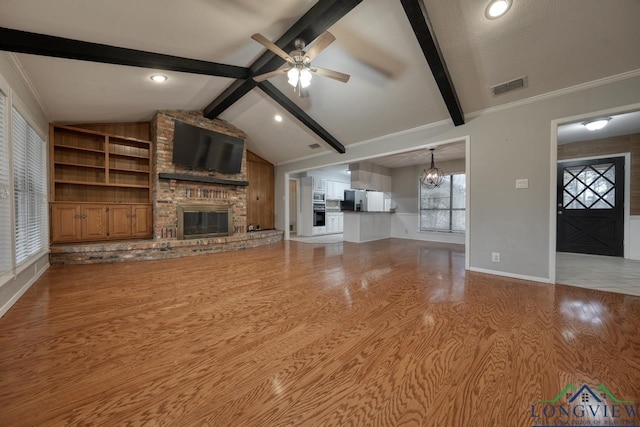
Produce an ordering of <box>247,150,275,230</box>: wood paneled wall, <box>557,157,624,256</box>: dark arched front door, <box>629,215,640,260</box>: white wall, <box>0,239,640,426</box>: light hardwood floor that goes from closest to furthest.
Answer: <box>0,239,640,426</box>: light hardwood floor, <box>629,215,640,260</box>: white wall, <box>557,157,624,256</box>: dark arched front door, <box>247,150,275,230</box>: wood paneled wall

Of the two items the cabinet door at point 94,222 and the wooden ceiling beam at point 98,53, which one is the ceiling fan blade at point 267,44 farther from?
the cabinet door at point 94,222

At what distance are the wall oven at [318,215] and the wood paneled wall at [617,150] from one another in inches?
247

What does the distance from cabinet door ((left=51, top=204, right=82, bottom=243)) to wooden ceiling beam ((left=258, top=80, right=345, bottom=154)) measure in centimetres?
413

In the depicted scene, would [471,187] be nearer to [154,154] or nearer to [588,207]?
[588,207]

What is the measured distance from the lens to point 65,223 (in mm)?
4391

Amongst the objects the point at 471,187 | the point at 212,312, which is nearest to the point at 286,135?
the point at 471,187

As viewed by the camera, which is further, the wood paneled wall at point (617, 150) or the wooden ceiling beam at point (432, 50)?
the wood paneled wall at point (617, 150)

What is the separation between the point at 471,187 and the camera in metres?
3.84

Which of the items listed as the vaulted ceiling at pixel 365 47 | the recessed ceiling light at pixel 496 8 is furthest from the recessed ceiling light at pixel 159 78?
the recessed ceiling light at pixel 496 8

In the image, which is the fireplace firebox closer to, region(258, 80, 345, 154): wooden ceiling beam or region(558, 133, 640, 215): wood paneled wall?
region(258, 80, 345, 154): wooden ceiling beam

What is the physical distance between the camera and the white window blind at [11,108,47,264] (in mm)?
2768

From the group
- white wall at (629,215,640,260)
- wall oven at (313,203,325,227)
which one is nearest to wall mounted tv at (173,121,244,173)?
wall oven at (313,203,325,227)

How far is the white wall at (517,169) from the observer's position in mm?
2975

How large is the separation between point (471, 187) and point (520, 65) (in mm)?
1648
